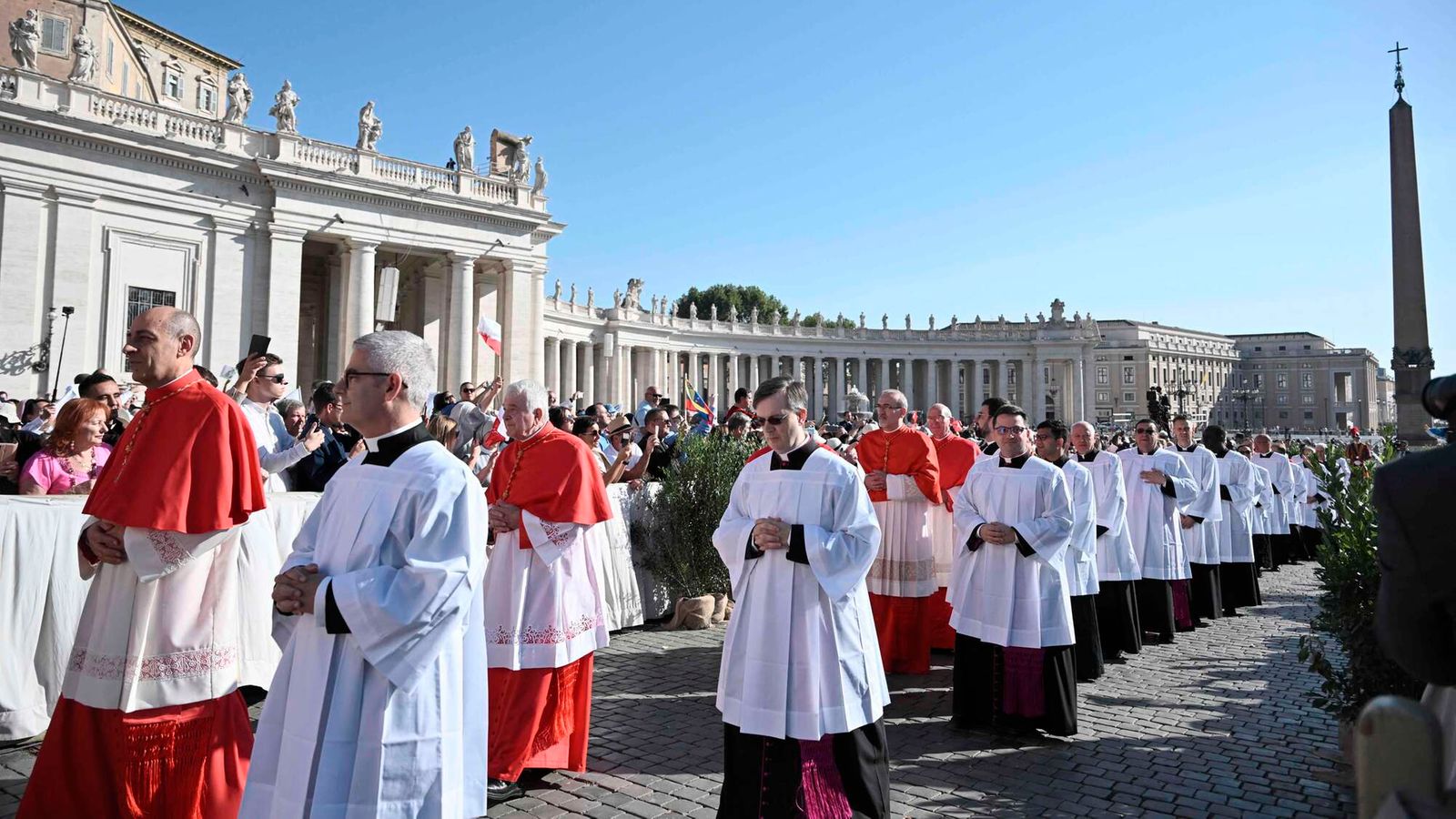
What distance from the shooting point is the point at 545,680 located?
17.3 feet

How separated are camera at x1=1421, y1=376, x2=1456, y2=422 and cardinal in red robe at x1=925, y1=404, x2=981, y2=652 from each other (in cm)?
768

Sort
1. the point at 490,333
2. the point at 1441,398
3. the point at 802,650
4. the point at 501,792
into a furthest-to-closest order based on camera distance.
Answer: the point at 490,333 < the point at 501,792 < the point at 802,650 < the point at 1441,398

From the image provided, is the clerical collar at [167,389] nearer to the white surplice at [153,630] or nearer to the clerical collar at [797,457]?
the white surplice at [153,630]

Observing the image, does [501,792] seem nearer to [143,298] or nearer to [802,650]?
[802,650]

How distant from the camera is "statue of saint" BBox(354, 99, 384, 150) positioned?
29844mm

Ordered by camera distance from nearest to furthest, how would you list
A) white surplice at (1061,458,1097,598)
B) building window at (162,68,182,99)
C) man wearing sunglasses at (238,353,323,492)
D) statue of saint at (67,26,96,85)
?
man wearing sunglasses at (238,353,323,492)
white surplice at (1061,458,1097,598)
statue of saint at (67,26,96,85)
building window at (162,68,182,99)

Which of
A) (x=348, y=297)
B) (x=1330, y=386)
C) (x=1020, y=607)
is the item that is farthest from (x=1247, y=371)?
(x=1020, y=607)

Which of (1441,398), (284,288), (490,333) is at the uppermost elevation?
(284,288)

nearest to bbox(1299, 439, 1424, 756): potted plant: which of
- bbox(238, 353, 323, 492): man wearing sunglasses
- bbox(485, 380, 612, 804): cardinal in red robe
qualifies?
bbox(485, 380, 612, 804): cardinal in red robe

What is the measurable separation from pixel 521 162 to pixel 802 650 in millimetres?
33197

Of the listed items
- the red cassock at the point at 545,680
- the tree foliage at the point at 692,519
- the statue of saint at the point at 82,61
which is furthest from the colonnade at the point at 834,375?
the red cassock at the point at 545,680

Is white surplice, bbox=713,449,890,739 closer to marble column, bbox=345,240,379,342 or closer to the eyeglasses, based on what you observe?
the eyeglasses

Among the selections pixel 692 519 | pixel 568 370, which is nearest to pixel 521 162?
pixel 568 370

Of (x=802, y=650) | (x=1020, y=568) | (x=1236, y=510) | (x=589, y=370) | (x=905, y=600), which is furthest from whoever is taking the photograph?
(x=589, y=370)
